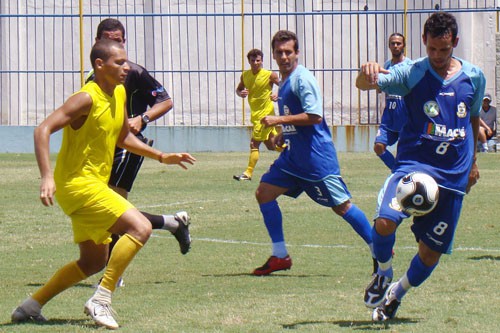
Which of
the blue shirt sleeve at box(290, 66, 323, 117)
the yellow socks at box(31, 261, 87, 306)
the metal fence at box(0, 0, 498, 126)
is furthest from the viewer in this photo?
the metal fence at box(0, 0, 498, 126)

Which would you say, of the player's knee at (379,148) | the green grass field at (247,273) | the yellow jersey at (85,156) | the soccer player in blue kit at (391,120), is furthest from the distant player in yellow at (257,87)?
the yellow jersey at (85,156)

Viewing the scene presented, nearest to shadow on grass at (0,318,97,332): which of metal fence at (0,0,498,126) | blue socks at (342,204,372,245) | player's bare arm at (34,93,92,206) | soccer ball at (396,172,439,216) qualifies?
player's bare arm at (34,93,92,206)

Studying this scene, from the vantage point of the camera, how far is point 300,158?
354 inches

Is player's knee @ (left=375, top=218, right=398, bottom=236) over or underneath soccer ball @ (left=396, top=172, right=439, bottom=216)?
underneath

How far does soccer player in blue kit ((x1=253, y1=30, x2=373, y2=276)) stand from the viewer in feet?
29.4

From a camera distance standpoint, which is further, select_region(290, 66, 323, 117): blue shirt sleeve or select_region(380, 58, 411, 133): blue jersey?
select_region(380, 58, 411, 133): blue jersey

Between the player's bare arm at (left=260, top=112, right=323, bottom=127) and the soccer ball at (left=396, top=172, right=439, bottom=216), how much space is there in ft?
7.57

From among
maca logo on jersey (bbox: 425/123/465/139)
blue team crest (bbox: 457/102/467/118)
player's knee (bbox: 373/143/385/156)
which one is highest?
blue team crest (bbox: 457/102/467/118)

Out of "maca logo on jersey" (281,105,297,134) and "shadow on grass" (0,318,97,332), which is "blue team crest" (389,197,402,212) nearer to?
"shadow on grass" (0,318,97,332)

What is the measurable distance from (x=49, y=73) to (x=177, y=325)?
2461 centimetres

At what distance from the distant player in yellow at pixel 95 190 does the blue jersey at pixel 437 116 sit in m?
1.66

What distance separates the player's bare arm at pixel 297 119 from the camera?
8616mm

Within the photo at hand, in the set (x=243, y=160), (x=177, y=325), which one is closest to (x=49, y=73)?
(x=243, y=160)

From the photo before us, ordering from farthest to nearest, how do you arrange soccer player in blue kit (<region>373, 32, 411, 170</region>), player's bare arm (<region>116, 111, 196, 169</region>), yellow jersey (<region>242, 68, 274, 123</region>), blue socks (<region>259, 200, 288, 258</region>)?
yellow jersey (<region>242, 68, 274, 123</region>) → soccer player in blue kit (<region>373, 32, 411, 170</region>) → blue socks (<region>259, 200, 288, 258</region>) → player's bare arm (<region>116, 111, 196, 169</region>)
